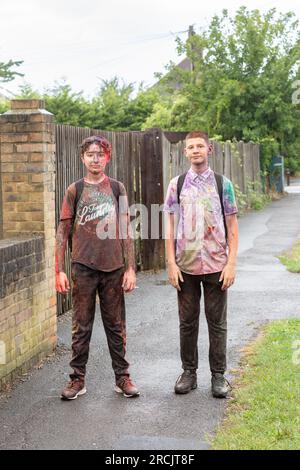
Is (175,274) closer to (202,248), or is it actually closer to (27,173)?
(202,248)

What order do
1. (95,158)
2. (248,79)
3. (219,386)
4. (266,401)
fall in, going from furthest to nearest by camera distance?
(248,79) < (219,386) < (95,158) < (266,401)

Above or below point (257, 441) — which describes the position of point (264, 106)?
above

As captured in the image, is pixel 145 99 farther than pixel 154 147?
Yes

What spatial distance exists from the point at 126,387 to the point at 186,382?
1.53 feet

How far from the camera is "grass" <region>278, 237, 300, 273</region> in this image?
1121cm

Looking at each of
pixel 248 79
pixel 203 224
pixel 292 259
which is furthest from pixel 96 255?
pixel 248 79

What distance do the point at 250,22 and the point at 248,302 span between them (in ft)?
54.3

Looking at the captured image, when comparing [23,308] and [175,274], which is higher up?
[175,274]

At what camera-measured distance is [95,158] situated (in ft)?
17.8

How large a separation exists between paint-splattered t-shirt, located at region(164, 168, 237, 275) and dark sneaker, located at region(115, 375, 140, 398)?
3.11ft

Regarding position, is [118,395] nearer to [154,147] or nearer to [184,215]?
[184,215]

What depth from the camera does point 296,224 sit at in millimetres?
17328

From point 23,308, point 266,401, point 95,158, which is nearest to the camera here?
point 266,401
